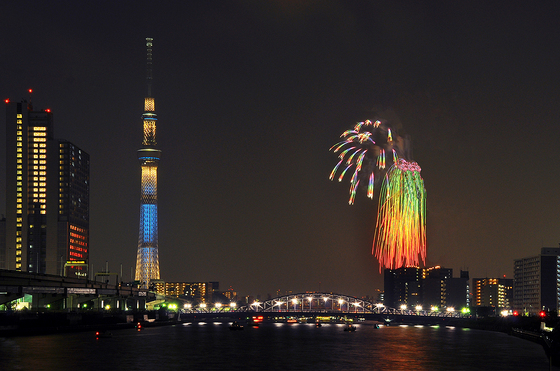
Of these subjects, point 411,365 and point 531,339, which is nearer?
point 411,365

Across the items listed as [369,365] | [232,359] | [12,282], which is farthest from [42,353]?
[12,282]

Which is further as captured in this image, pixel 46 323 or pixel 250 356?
pixel 46 323

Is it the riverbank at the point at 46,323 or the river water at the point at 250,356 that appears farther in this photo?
the riverbank at the point at 46,323

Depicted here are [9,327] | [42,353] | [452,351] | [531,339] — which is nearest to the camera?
[42,353]

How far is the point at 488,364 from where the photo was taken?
10031 centimetres

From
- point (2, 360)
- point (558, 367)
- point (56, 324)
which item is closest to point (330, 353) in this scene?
point (558, 367)

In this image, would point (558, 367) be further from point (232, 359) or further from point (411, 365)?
point (232, 359)

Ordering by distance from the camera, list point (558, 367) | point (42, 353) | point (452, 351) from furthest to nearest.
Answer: point (452, 351) < point (42, 353) < point (558, 367)

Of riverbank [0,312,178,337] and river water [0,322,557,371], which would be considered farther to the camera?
riverbank [0,312,178,337]

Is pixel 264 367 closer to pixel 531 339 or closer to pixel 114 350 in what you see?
pixel 114 350

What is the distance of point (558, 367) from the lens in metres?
88.7

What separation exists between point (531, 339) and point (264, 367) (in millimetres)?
84671

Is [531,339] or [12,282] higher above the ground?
[12,282]

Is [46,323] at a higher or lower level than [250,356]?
lower
